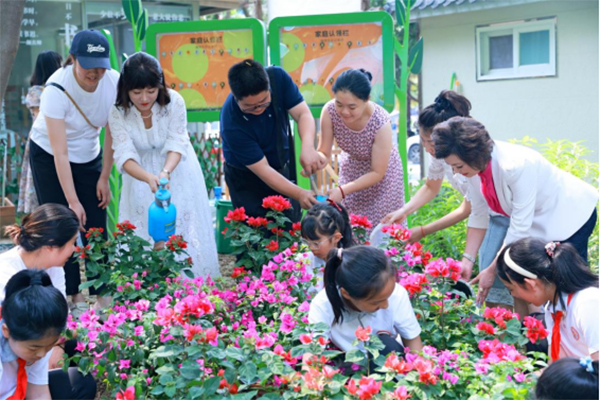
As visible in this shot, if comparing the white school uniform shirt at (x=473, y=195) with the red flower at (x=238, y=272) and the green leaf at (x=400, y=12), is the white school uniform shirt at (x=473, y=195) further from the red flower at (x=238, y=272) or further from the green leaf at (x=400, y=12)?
the green leaf at (x=400, y=12)

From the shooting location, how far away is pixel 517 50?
1013 cm

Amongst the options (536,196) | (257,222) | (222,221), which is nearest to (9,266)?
(257,222)

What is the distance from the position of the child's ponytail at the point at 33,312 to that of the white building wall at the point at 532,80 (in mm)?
7725

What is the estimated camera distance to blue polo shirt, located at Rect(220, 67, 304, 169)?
12.3 feet

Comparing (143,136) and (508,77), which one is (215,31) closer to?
(143,136)

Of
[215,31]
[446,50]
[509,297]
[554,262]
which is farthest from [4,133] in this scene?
[554,262]

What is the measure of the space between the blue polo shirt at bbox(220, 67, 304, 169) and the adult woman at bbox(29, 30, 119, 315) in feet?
2.31

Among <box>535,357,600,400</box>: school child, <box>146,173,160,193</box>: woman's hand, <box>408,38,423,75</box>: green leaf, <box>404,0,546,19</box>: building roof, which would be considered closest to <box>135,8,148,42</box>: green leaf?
<box>408,38,423,75</box>: green leaf

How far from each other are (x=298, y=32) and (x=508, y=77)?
5503 mm

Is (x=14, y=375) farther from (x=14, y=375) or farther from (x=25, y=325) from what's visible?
(x=25, y=325)

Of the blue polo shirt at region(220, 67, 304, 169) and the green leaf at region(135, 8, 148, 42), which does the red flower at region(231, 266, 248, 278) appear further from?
the green leaf at region(135, 8, 148, 42)

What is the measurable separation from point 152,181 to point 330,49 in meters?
2.39

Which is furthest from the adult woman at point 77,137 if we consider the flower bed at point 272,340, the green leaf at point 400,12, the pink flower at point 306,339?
the green leaf at point 400,12

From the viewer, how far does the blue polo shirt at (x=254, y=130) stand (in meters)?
3.75
